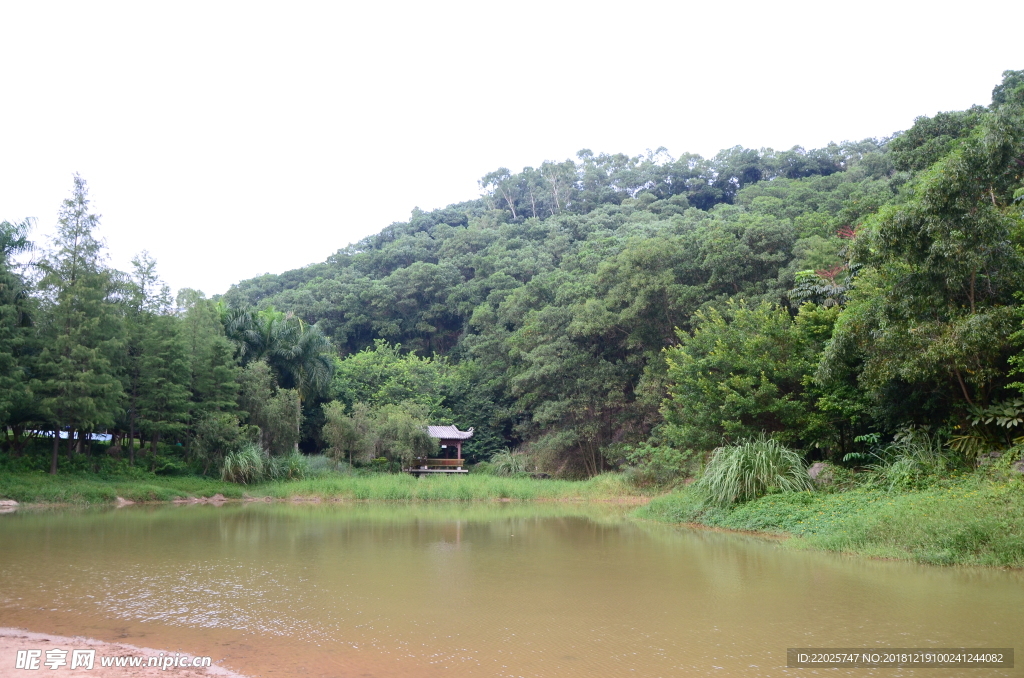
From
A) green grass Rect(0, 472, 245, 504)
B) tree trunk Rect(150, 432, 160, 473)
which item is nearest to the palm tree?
tree trunk Rect(150, 432, 160, 473)

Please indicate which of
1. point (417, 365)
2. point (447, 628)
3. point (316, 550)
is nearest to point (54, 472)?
point (316, 550)

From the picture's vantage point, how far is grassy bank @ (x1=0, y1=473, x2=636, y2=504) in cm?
2208

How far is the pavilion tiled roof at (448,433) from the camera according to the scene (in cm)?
3374

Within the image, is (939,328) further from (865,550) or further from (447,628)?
(447,628)

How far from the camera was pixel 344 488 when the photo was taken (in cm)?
2553

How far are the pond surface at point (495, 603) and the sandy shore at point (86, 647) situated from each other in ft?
0.86

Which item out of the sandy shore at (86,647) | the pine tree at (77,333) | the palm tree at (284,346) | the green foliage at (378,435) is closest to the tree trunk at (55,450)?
the pine tree at (77,333)

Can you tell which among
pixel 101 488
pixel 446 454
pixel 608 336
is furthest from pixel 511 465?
pixel 101 488

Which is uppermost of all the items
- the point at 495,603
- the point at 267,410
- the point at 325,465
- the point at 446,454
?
the point at 267,410

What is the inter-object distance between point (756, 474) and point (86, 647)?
41.4 feet

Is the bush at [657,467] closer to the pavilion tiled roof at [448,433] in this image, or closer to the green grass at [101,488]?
the pavilion tiled roof at [448,433]

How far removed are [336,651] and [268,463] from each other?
22129mm

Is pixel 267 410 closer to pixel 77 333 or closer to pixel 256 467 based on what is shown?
pixel 256 467

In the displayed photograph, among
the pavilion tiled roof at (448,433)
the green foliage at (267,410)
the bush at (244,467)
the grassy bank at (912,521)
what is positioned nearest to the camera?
the grassy bank at (912,521)
